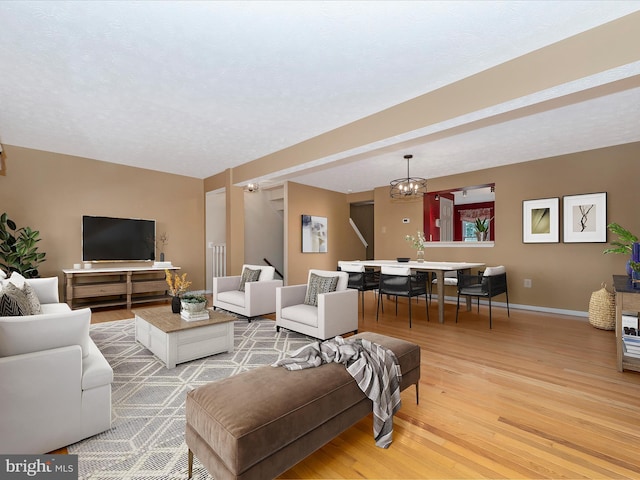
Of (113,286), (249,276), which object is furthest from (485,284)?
(113,286)

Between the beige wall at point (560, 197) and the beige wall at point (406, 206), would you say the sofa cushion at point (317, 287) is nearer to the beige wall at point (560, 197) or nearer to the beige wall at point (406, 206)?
the beige wall at point (406, 206)

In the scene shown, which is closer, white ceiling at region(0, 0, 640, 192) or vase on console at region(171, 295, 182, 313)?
white ceiling at region(0, 0, 640, 192)

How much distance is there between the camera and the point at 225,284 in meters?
5.04

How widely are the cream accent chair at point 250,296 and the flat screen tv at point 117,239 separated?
2139 millimetres

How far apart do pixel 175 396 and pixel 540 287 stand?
226 inches

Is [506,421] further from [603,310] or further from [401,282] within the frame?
[603,310]

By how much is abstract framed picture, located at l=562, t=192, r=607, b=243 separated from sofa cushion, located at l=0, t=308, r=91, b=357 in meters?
6.32

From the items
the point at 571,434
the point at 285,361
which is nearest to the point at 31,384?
the point at 285,361

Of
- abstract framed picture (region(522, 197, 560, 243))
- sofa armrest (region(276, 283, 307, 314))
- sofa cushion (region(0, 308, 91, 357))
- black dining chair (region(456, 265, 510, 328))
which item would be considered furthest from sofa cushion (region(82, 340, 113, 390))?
abstract framed picture (region(522, 197, 560, 243))

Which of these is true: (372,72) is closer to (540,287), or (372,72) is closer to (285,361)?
(285,361)

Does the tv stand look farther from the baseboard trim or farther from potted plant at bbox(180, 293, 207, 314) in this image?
the baseboard trim

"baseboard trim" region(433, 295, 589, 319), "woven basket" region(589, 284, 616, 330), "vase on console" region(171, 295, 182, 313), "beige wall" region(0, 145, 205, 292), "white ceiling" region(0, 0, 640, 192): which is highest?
"white ceiling" region(0, 0, 640, 192)

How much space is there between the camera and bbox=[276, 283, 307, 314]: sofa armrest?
3918mm

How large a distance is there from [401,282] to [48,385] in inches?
151
